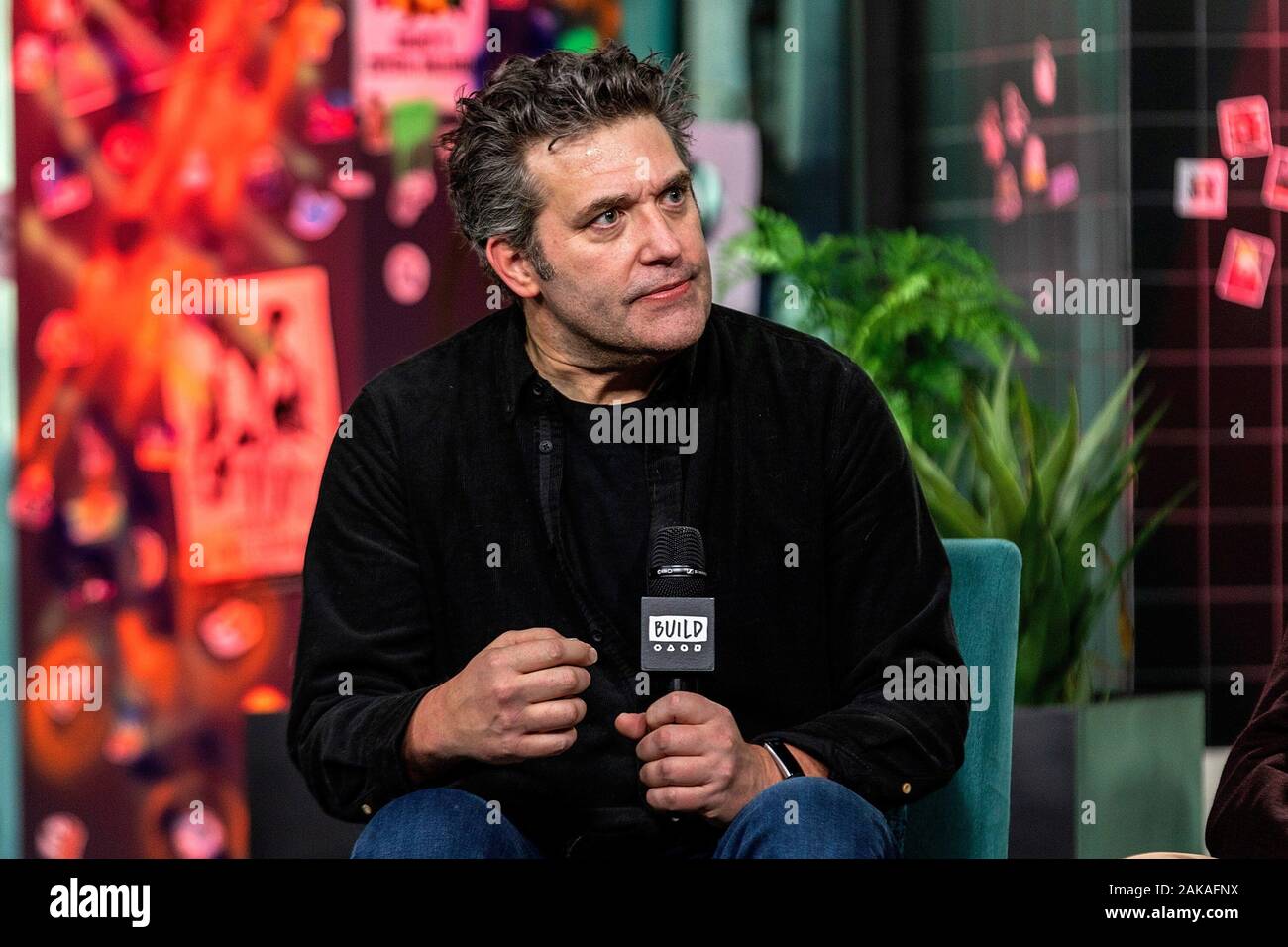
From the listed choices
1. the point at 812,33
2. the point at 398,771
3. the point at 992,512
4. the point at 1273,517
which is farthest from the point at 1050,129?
the point at 398,771

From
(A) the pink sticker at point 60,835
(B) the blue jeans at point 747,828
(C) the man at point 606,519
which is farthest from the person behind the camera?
(A) the pink sticker at point 60,835

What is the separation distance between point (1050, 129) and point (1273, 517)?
1204 millimetres

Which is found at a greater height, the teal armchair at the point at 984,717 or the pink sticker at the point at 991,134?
the pink sticker at the point at 991,134

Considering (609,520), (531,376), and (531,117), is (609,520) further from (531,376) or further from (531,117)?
(531,117)

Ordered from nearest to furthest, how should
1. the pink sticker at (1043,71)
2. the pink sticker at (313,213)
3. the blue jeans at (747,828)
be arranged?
the blue jeans at (747,828) → the pink sticker at (313,213) → the pink sticker at (1043,71)

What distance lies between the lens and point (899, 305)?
370 cm

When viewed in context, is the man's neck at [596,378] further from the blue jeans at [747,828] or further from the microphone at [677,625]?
the blue jeans at [747,828]

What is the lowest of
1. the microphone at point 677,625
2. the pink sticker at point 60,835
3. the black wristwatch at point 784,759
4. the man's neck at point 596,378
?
the pink sticker at point 60,835

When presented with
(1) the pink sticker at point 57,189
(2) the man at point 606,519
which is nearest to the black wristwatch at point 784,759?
(2) the man at point 606,519

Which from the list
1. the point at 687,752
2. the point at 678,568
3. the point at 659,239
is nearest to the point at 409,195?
the point at 659,239

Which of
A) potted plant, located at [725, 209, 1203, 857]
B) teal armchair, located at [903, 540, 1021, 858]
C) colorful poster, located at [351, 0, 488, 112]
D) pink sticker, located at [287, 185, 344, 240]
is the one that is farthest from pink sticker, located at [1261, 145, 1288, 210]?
teal armchair, located at [903, 540, 1021, 858]

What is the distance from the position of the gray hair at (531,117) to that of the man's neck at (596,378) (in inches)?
4.7

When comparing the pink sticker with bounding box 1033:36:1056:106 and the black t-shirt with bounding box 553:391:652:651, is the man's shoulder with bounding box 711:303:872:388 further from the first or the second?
the pink sticker with bounding box 1033:36:1056:106

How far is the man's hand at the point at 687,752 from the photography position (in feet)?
5.41
